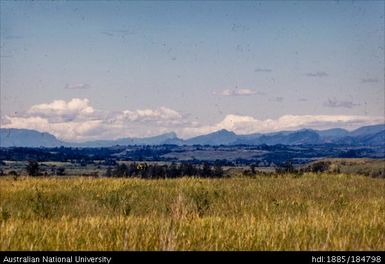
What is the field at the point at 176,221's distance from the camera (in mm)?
7977

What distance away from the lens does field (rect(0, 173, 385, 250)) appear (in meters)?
7.98

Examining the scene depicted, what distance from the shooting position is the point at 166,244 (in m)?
7.79

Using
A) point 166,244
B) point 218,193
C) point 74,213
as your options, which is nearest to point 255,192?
point 218,193

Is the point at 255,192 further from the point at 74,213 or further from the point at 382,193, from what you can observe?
the point at 74,213
